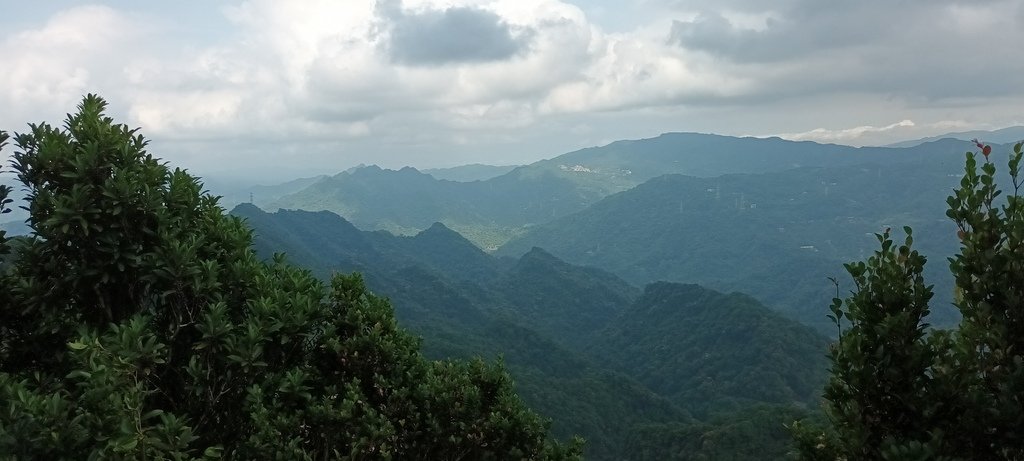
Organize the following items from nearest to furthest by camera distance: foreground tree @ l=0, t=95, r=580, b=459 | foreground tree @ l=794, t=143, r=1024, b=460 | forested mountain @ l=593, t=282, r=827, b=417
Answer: foreground tree @ l=794, t=143, r=1024, b=460, foreground tree @ l=0, t=95, r=580, b=459, forested mountain @ l=593, t=282, r=827, b=417

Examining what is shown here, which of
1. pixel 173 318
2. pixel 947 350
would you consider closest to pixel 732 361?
pixel 947 350

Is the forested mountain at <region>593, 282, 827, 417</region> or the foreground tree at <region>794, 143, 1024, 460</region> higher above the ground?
the foreground tree at <region>794, 143, 1024, 460</region>

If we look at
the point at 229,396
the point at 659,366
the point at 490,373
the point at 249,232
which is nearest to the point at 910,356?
the point at 490,373

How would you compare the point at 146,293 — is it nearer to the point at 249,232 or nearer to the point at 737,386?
the point at 249,232

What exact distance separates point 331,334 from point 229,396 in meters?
1.70

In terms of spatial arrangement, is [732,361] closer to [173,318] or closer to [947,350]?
[947,350]

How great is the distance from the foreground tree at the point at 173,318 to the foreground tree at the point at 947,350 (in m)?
6.38

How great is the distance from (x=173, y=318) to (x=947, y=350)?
9.50 metres

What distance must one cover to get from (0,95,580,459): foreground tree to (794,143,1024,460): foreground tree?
638cm

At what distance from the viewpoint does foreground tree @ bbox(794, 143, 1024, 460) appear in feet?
18.4

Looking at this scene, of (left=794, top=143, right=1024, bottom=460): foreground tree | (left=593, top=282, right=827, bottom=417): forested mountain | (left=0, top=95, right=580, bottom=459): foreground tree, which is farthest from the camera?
(left=593, top=282, right=827, bottom=417): forested mountain

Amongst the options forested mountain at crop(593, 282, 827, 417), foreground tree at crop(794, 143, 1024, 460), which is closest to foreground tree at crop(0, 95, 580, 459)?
foreground tree at crop(794, 143, 1024, 460)

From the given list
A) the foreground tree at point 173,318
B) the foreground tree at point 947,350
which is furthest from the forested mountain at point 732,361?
the foreground tree at point 947,350

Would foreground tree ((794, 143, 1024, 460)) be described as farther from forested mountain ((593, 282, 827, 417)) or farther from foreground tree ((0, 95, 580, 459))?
forested mountain ((593, 282, 827, 417))
